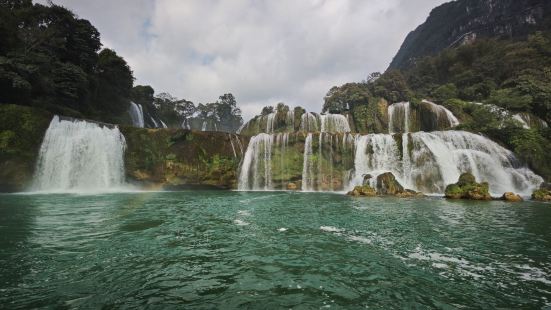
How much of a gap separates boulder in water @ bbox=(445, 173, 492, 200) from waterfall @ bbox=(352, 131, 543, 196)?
3828 millimetres

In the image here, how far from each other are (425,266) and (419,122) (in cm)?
3495

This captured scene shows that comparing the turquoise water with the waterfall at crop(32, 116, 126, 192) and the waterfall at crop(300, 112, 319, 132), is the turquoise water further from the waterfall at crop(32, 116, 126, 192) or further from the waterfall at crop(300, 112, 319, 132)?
the waterfall at crop(300, 112, 319, 132)

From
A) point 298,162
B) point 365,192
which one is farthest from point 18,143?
point 365,192

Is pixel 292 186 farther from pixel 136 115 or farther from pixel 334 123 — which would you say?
pixel 136 115

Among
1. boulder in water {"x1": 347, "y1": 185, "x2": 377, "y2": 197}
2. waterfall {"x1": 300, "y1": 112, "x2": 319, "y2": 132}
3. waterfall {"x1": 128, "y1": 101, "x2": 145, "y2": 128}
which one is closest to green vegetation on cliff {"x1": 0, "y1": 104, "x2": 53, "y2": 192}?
waterfall {"x1": 128, "y1": 101, "x2": 145, "y2": 128}

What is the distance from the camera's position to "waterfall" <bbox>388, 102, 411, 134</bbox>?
38094mm

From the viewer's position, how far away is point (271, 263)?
5.89m

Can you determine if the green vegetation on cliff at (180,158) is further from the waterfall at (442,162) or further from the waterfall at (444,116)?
the waterfall at (444,116)

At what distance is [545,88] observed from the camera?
32594 millimetres

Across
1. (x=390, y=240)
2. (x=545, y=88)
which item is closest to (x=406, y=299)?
(x=390, y=240)

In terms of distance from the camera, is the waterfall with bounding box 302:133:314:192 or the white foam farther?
the waterfall with bounding box 302:133:314:192

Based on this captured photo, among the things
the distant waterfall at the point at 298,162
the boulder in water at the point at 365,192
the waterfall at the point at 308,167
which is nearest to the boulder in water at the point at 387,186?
the boulder in water at the point at 365,192

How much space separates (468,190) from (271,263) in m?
17.9

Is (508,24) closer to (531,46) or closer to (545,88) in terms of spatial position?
(531,46)
